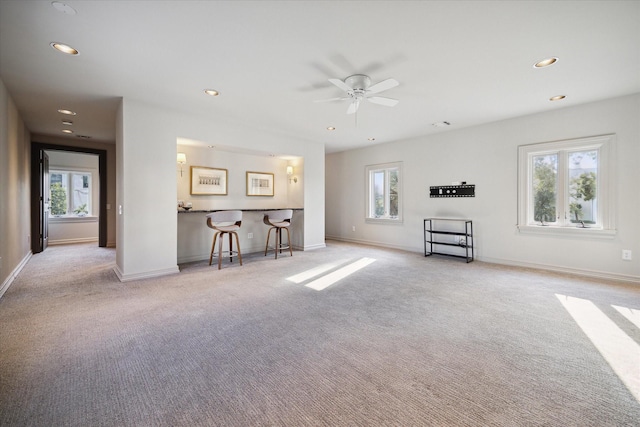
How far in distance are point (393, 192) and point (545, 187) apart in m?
2.95

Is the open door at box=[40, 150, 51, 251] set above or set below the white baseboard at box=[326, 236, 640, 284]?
above

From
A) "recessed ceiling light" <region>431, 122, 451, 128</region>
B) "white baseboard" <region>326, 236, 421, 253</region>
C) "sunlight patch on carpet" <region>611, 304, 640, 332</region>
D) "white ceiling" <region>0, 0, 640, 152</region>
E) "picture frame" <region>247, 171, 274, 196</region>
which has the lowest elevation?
"sunlight patch on carpet" <region>611, 304, 640, 332</region>

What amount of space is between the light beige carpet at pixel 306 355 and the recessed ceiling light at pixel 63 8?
2523 millimetres

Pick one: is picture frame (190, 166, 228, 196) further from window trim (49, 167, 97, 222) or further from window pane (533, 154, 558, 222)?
window pane (533, 154, 558, 222)

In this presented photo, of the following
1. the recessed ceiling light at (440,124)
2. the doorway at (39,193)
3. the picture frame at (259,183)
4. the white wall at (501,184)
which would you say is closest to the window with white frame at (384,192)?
the white wall at (501,184)

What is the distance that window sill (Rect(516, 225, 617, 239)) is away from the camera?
402cm

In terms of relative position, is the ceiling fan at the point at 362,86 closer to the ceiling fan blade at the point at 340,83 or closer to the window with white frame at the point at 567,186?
the ceiling fan blade at the point at 340,83

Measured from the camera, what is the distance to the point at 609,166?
3.98 meters

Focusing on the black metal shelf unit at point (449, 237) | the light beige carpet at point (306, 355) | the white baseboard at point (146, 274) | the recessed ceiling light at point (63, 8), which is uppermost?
the recessed ceiling light at point (63, 8)

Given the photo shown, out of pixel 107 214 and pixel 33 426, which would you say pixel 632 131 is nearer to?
pixel 33 426

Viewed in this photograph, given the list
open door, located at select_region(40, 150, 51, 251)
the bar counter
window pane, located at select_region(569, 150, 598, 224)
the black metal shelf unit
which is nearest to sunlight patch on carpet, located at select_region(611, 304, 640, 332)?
window pane, located at select_region(569, 150, 598, 224)

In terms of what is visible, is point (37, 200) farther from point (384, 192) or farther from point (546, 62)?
point (546, 62)

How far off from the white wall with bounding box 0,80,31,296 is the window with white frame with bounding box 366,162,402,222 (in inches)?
251

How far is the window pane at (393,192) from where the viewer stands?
678 centimetres
